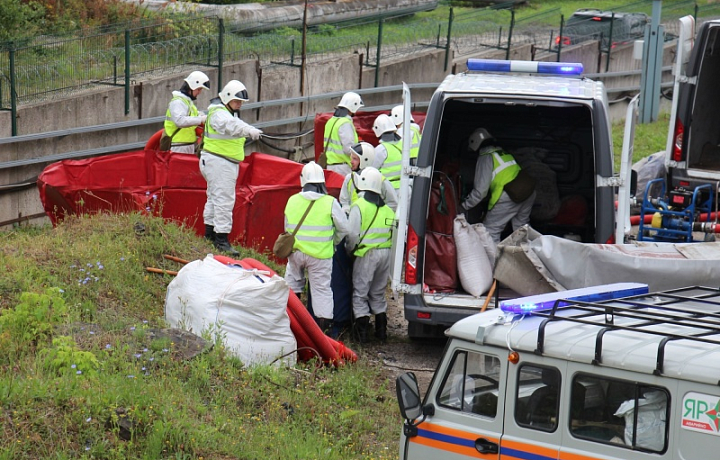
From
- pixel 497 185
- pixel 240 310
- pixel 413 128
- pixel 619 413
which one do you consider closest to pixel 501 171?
pixel 497 185

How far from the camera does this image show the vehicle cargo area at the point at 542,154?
10.3 metres

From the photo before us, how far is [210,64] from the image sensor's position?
16.1 meters

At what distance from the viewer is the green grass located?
6.20 m

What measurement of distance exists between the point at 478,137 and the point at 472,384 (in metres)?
5.06

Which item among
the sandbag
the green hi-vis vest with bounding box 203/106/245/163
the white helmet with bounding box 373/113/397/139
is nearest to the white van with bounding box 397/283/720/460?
the sandbag

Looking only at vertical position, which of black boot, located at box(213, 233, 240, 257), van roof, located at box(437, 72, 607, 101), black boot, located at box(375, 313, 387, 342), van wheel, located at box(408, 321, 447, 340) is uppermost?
van roof, located at box(437, 72, 607, 101)

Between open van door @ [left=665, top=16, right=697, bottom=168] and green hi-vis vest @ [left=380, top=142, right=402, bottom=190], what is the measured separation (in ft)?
10.7

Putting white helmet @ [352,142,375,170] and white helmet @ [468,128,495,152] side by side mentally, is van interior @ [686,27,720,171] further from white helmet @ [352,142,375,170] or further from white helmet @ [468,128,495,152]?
white helmet @ [352,142,375,170]

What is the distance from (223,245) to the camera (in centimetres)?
1087

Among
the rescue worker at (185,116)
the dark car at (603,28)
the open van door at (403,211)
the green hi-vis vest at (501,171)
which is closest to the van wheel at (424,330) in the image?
the open van door at (403,211)

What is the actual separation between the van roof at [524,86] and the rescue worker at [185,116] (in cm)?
364

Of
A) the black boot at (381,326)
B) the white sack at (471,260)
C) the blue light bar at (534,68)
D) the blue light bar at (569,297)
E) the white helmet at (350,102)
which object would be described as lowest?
the black boot at (381,326)

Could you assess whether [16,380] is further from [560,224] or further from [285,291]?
[560,224]

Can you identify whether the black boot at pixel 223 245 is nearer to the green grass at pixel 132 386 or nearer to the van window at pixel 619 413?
the green grass at pixel 132 386
